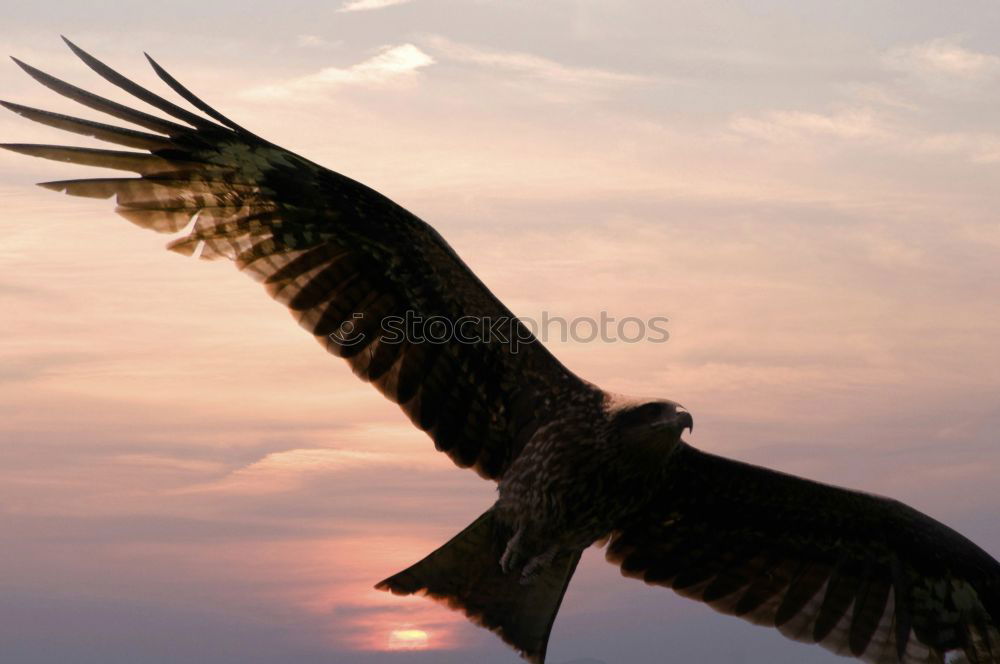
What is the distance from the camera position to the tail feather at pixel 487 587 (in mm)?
8070

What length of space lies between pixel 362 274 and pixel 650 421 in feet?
7.21

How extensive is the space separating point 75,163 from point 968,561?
22.6 feet

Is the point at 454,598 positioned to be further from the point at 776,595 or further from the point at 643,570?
the point at 776,595

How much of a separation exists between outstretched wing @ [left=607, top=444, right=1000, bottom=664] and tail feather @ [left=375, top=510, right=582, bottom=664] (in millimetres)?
1115

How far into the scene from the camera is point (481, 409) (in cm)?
849

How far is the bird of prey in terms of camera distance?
308 inches

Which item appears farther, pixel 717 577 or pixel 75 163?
pixel 717 577

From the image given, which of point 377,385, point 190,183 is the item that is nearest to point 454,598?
point 377,385

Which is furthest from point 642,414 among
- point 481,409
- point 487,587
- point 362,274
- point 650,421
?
point 362,274

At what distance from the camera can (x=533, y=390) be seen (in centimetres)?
829

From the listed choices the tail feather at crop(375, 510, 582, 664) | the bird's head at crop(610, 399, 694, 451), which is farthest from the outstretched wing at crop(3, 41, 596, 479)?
the tail feather at crop(375, 510, 582, 664)

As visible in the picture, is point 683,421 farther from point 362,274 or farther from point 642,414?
point 362,274

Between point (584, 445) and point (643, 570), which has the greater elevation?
point (584, 445)

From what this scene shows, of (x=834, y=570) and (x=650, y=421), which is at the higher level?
(x=650, y=421)
